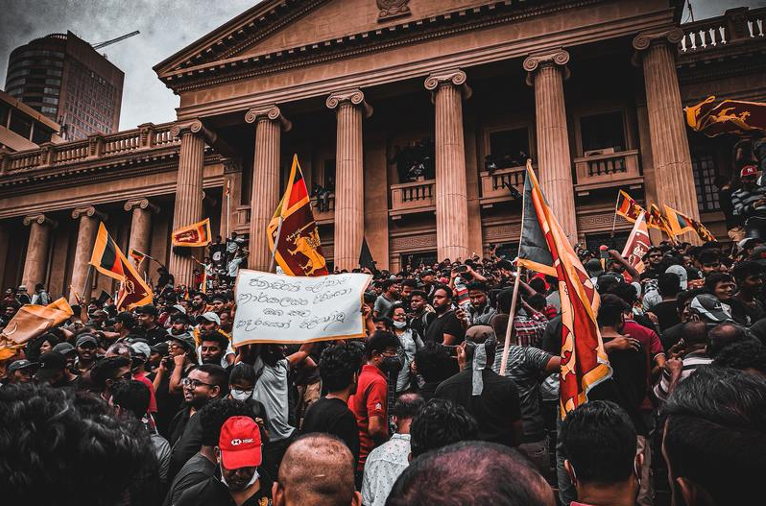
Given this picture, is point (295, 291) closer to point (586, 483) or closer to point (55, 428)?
point (586, 483)

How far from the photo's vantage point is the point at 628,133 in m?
19.4

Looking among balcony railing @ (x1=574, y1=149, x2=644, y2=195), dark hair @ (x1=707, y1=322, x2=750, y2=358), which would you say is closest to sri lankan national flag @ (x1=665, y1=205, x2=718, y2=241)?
balcony railing @ (x1=574, y1=149, x2=644, y2=195)

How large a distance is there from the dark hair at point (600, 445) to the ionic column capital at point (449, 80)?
1793cm

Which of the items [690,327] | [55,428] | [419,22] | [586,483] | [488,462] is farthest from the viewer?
[419,22]

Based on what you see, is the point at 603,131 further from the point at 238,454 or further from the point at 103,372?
the point at 238,454

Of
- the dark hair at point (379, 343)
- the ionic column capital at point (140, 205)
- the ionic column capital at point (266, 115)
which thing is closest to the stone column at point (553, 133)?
the ionic column capital at point (266, 115)

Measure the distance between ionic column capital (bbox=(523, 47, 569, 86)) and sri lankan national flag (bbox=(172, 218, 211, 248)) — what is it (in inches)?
508

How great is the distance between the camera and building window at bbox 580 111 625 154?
19938mm

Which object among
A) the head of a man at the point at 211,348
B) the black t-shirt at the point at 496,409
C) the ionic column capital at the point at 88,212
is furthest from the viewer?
the ionic column capital at the point at 88,212

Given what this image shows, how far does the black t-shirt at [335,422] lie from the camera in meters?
3.53

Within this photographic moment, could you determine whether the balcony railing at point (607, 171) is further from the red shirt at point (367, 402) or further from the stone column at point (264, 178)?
the red shirt at point (367, 402)

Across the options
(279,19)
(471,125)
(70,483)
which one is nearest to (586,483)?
(70,483)

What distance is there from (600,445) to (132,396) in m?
3.13

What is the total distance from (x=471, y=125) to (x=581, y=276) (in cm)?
1850
